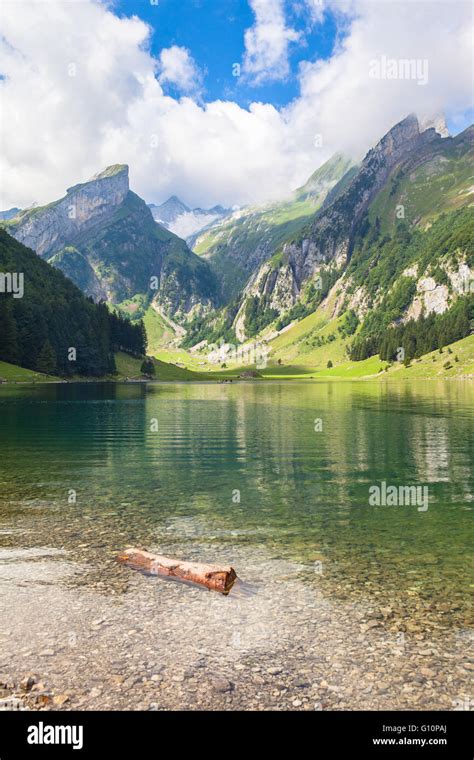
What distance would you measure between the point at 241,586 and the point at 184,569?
88.3 inches

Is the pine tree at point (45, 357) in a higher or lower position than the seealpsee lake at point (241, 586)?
higher

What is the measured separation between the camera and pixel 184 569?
18391 millimetres

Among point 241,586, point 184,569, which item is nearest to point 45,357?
point 184,569

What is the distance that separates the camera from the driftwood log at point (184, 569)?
56.9 feet

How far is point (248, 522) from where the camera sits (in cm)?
2584

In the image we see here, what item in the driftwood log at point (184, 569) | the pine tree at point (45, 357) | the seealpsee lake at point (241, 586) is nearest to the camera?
the seealpsee lake at point (241, 586)

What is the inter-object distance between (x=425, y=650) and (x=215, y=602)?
6.53m

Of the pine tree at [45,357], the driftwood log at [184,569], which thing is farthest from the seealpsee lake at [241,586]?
the pine tree at [45,357]

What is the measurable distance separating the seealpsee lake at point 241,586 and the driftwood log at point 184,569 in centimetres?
45

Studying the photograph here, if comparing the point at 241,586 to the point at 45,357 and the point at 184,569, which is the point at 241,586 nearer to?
the point at 184,569

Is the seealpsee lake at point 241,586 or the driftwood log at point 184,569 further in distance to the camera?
the driftwood log at point 184,569

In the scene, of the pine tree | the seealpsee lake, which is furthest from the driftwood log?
the pine tree

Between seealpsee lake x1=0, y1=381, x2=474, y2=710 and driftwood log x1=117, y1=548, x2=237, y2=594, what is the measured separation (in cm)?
45

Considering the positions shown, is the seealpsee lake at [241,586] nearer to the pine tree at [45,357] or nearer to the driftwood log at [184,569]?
the driftwood log at [184,569]
